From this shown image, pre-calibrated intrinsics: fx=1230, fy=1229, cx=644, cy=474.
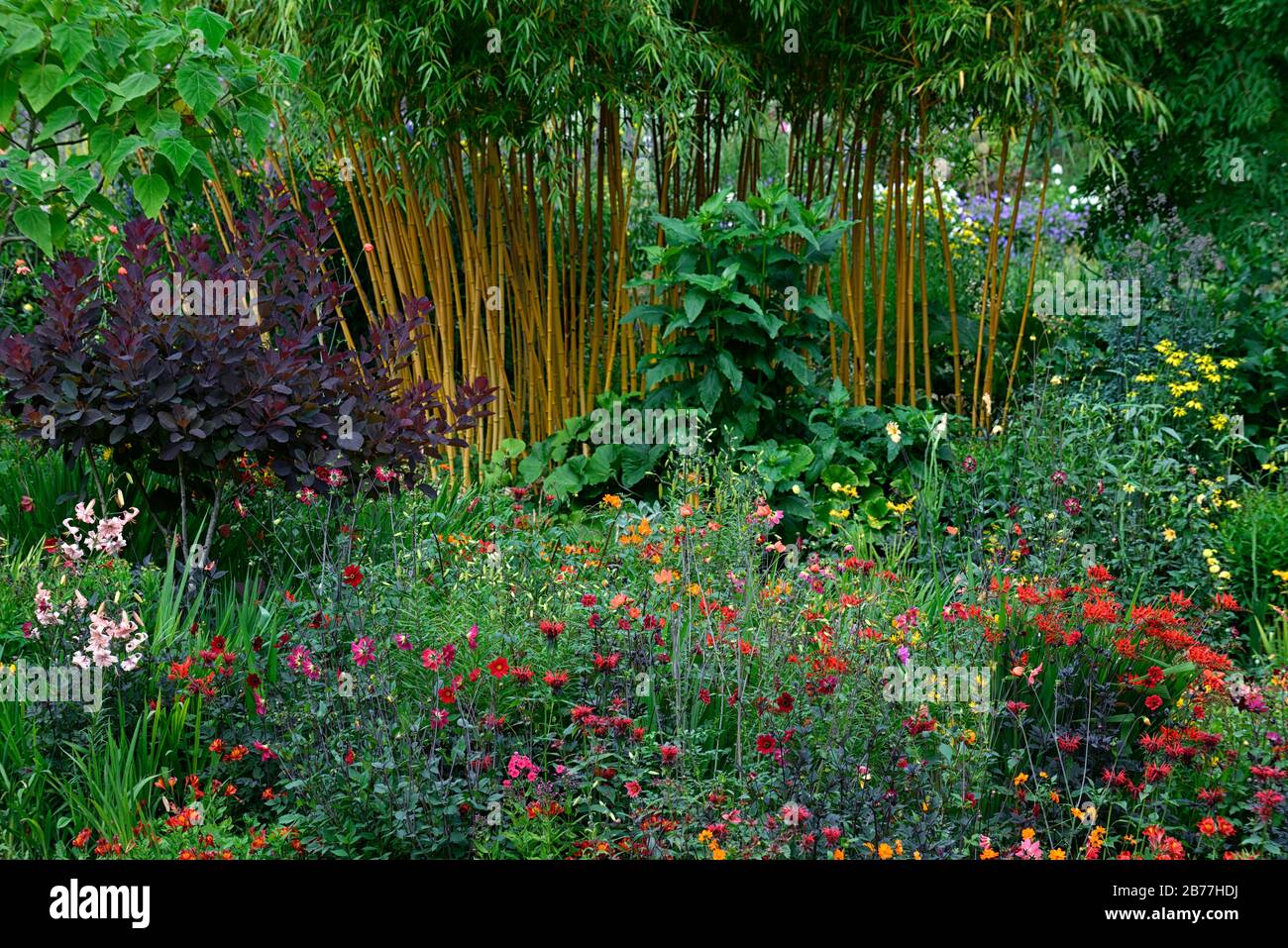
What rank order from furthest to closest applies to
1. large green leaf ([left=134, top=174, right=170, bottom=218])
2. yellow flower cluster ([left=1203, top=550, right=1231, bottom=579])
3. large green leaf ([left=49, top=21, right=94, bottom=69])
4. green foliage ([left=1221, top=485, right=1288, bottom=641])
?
green foliage ([left=1221, top=485, right=1288, bottom=641])
yellow flower cluster ([left=1203, top=550, right=1231, bottom=579])
large green leaf ([left=134, top=174, right=170, bottom=218])
large green leaf ([left=49, top=21, right=94, bottom=69])

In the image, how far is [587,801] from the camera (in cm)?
233

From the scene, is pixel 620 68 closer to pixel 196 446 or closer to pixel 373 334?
pixel 373 334

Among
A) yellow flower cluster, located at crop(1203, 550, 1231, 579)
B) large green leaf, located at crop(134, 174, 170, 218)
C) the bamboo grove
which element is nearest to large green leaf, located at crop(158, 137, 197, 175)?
large green leaf, located at crop(134, 174, 170, 218)

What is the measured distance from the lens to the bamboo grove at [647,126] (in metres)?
4.29

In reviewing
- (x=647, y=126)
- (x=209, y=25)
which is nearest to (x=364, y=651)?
(x=209, y=25)

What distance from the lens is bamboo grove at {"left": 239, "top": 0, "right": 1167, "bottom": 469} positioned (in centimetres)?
429

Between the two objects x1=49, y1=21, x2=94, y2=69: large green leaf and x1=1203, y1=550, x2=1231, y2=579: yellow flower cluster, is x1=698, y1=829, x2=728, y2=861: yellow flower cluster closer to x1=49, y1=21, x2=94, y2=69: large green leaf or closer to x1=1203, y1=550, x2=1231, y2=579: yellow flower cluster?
x1=1203, y1=550, x2=1231, y2=579: yellow flower cluster

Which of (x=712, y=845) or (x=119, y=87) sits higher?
A: (x=119, y=87)

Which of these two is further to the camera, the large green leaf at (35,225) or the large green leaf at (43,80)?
the large green leaf at (35,225)

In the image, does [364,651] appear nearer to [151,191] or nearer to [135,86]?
[151,191]

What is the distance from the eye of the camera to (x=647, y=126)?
558cm

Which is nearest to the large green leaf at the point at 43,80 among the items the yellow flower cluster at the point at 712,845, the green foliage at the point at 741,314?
the green foliage at the point at 741,314

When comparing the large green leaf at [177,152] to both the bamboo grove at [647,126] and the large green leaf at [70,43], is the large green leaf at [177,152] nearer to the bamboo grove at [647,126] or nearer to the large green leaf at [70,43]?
the large green leaf at [70,43]
